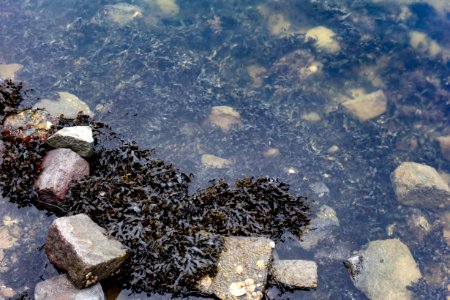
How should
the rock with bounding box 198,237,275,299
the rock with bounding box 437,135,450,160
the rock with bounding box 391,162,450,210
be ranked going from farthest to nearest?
the rock with bounding box 437,135,450,160
the rock with bounding box 391,162,450,210
the rock with bounding box 198,237,275,299

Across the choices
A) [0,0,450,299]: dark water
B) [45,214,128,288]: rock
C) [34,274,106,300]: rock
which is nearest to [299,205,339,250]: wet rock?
[0,0,450,299]: dark water

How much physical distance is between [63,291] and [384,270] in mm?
4120

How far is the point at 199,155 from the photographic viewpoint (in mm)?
6164

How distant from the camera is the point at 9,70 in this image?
24.0ft

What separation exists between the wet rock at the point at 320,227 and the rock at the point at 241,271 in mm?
976

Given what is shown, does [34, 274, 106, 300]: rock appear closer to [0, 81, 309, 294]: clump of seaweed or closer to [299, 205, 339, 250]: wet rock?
[0, 81, 309, 294]: clump of seaweed

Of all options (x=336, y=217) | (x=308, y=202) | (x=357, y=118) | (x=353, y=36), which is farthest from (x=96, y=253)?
(x=353, y=36)

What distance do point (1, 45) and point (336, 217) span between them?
7781mm

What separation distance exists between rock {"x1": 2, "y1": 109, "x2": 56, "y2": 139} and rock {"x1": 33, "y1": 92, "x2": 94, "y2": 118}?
22.1 inches

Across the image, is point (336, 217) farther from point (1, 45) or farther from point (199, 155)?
point (1, 45)

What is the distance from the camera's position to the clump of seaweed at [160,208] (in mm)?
4004

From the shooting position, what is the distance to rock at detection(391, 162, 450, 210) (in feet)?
21.0

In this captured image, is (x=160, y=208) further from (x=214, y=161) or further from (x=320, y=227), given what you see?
(x=320, y=227)

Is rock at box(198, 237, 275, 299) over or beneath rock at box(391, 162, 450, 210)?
over
